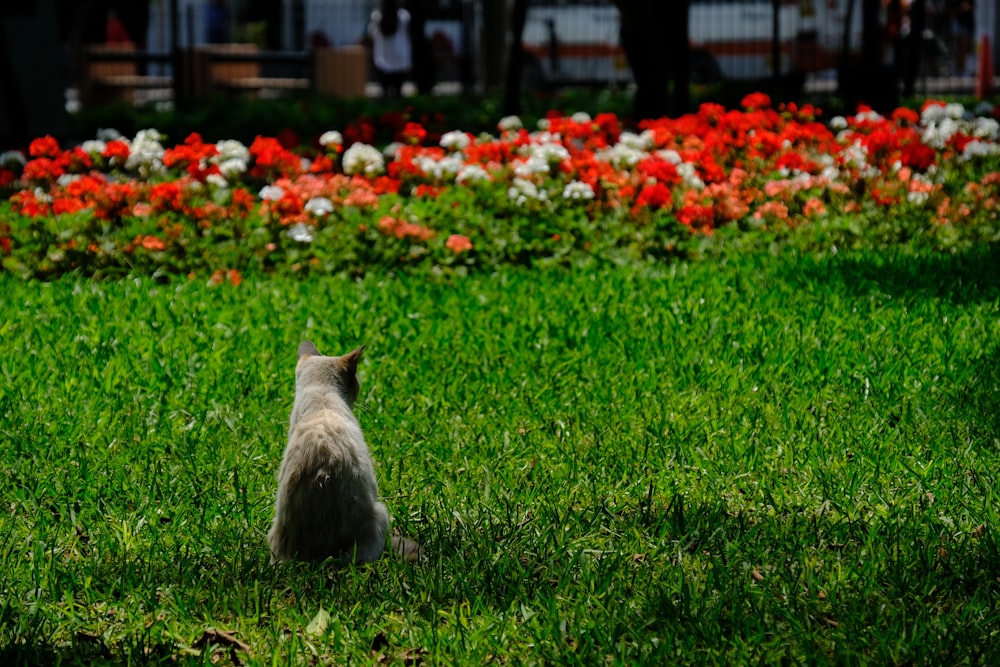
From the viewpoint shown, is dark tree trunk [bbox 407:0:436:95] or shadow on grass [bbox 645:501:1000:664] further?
dark tree trunk [bbox 407:0:436:95]

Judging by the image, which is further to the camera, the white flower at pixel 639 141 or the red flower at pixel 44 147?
the white flower at pixel 639 141

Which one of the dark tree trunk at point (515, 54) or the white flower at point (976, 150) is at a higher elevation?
the dark tree trunk at point (515, 54)

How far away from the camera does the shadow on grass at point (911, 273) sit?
6.56 meters

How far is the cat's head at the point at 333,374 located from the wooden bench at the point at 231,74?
18.8 metres

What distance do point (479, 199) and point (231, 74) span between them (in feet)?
56.7

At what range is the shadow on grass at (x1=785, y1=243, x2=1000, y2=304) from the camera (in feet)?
21.5

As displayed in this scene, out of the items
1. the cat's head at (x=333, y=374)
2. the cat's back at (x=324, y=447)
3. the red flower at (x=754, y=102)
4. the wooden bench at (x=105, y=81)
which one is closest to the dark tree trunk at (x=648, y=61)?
the red flower at (x=754, y=102)

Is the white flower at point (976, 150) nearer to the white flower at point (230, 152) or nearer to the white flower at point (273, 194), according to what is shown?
the white flower at point (273, 194)

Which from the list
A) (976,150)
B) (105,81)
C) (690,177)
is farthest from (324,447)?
(105,81)

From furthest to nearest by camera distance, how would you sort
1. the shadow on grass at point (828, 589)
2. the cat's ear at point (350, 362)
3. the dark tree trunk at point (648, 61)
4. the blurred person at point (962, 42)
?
the blurred person at point (962, 42), the dark tree trunk at point (648, 61), the cat's ear at point (350, 362), the shadow on grass at point (828, 589)

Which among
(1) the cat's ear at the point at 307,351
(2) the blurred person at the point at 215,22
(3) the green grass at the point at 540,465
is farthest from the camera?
(2) the blurred person at the point at 215,22

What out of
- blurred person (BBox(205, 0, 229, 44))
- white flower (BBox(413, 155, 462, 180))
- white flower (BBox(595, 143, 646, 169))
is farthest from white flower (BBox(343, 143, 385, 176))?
blurred person (BBox(205, 0, 229, 44))

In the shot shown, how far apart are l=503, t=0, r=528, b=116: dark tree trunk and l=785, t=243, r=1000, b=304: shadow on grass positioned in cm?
641

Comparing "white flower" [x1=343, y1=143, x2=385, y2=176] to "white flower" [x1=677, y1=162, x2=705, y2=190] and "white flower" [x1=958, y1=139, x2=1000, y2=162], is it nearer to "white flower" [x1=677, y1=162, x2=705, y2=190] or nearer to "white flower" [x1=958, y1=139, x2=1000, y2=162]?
"white flower" [x1=677, y1=162, x2=705, y2=190]
